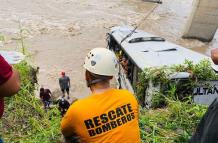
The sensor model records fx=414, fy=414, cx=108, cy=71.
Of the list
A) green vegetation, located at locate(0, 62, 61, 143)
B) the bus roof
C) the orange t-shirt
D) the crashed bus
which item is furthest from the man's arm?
the bus roof

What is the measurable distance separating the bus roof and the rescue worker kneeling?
19.7 feet

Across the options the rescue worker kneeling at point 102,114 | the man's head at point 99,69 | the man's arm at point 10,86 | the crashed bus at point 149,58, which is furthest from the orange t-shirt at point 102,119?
the crashed bus at point 149,58

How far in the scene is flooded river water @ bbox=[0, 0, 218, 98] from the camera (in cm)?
2031

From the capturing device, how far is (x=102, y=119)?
3506 millimetres

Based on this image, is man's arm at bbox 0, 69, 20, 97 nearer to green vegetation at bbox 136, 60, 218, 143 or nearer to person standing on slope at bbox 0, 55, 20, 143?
person standing on slope at bbox 0, 55, 20, 143

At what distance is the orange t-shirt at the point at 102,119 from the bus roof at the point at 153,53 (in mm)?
6091

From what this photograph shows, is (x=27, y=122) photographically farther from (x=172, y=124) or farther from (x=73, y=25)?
(x=73, y=25)

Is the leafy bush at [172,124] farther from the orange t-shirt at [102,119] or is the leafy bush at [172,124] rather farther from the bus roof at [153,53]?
the bus roof at [153,53]

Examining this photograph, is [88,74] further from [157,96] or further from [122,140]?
[157,96]

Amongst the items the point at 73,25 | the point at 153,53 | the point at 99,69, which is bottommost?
the point at 73,25

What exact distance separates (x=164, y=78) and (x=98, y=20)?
20.0 m

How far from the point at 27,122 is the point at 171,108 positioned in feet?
7.26

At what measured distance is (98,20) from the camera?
28453mm

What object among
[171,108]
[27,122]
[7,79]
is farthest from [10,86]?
[171,108]
